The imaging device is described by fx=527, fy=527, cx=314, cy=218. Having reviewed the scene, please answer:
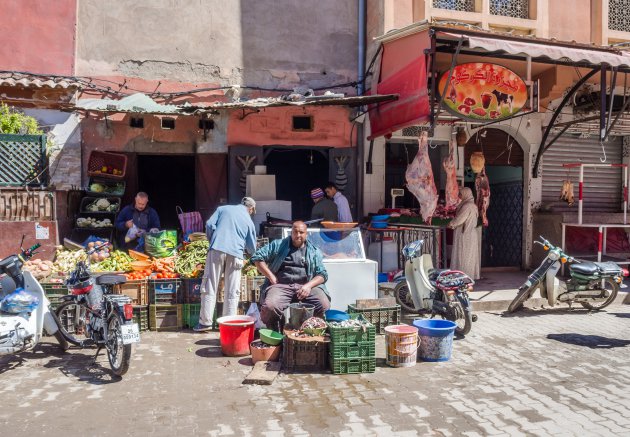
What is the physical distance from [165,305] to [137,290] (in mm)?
443

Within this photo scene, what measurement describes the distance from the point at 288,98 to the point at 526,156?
605 centimetres

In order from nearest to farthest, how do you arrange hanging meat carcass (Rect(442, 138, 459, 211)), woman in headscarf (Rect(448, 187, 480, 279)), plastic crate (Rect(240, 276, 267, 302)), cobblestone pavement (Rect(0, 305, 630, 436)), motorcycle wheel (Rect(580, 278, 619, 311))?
cobblestone pavement (Rect(0, 305, 630, 436)), plastic crate (Rect(240, 276, 267, 302)), motorcycle wheel (Rect(580, 278, 619, 311)), hanging meat carcass (Rect(442, 138, 459, 211)), woman in headscarf (Rect(448, 187, 480, 279))

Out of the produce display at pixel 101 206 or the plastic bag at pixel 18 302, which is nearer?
the plastic bag at pixel 18 302

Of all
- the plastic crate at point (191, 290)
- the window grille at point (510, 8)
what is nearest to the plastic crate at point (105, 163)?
the plastic crate at point (191, 290)

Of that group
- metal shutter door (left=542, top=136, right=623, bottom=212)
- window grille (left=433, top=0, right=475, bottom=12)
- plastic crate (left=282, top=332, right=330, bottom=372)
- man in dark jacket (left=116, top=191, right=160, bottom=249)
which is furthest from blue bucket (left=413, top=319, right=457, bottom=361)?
window grille (left=433, top=0, right=475, bottom=12)

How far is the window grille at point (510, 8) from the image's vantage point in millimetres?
11516

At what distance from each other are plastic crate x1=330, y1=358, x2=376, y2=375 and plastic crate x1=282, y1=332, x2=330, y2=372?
0.54ft

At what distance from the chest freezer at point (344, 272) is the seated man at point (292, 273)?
1037 mm

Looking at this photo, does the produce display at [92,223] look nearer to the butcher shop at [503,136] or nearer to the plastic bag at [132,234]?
the plastic bag at [132,234]

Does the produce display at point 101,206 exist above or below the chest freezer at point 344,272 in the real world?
above

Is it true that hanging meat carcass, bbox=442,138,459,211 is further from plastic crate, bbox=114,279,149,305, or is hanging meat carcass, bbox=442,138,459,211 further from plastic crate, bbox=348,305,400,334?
plastic crate, bbox=114,279,149,305

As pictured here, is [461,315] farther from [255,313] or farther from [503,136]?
[503,136]

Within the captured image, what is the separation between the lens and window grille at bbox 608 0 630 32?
40.0 ft

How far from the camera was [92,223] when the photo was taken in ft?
30.2
